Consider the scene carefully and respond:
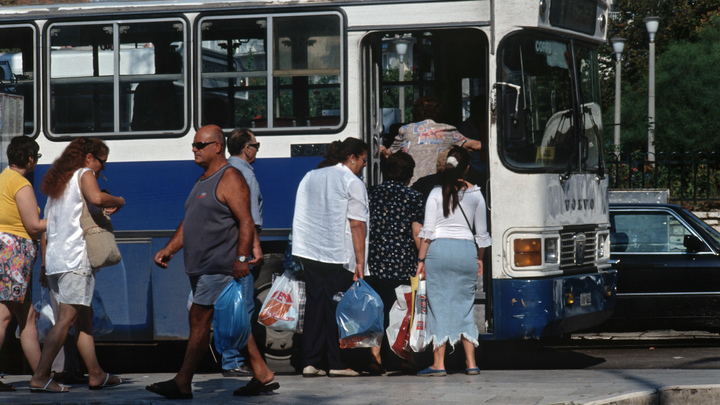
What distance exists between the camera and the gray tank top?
252 inches

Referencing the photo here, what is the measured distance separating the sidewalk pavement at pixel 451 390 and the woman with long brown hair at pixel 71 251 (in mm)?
264

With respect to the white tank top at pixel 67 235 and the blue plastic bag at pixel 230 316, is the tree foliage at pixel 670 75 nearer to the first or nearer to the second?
the white tank top at pixel 67 235

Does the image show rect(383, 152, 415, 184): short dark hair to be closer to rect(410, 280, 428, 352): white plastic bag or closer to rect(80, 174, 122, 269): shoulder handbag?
rect(410, 280, 428, 352): white plastic bag

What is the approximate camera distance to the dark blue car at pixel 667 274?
9.86 meters

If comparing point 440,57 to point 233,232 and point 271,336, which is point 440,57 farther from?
point 233,232

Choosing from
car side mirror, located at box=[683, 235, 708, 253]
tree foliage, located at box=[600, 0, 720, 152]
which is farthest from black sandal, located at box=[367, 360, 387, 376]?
tree foliage, located at box=[600, 0, 720, 152]

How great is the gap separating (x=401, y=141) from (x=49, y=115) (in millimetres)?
3107

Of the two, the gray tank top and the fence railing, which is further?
the fence railing

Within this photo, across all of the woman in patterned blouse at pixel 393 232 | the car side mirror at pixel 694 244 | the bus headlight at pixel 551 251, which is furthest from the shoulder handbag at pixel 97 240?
the car side mirror at pixel 694 244

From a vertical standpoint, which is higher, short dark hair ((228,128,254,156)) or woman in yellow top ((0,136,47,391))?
short dark hair ((228,128,254,156))

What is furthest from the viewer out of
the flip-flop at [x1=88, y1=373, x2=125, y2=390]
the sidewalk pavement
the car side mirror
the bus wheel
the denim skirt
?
the car side mirror

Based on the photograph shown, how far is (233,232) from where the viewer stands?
6453mm

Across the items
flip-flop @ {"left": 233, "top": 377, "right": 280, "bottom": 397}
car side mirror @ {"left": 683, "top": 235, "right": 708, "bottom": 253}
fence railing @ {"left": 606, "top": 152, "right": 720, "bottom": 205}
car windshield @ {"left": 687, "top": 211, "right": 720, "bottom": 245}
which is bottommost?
flip-flop @ {"left": 233, "top": 377, "right": 280, "bottom": 397}

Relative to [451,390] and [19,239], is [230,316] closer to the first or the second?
[451,390]
